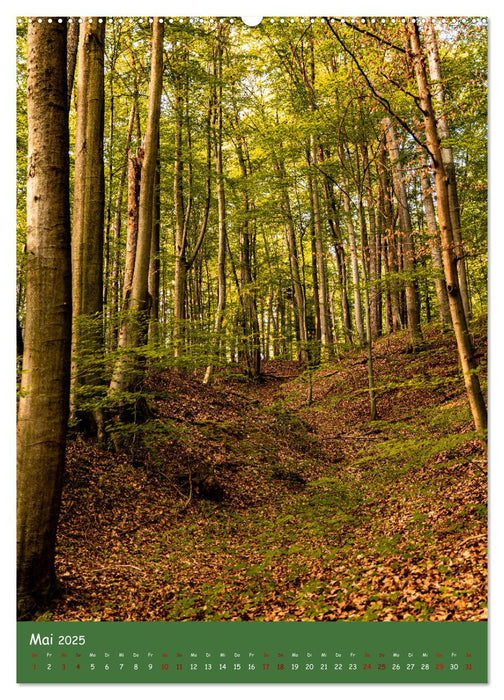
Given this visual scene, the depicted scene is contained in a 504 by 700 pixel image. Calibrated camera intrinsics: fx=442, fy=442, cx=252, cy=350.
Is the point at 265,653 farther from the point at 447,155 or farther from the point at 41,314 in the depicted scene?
the point at 447,155

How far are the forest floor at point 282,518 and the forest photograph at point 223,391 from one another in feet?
0.11

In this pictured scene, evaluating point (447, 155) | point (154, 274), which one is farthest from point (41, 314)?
point (154, 274)

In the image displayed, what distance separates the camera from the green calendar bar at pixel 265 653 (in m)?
2.23

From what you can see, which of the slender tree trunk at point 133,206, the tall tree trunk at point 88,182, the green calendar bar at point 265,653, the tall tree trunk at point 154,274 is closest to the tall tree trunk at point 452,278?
the green calendar bar at point 265,653

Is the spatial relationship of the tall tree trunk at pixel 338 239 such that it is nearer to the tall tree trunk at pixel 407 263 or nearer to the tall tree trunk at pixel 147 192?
the tall tree trunk at pixel 407 263

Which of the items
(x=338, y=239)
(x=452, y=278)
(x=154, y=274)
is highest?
(x=338, y=239)

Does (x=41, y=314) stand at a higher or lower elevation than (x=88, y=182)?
lower

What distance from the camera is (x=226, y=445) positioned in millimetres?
9531

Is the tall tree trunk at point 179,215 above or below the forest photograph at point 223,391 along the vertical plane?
above

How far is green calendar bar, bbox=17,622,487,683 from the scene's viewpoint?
2234mm

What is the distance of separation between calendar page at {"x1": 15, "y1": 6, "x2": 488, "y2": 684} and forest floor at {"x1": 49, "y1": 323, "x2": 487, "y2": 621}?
0.03 meters

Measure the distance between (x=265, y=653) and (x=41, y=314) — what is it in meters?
2.82

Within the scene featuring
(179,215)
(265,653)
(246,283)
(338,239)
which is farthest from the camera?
(338,239)

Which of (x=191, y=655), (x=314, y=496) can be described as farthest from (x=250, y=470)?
(x=191, y=655)
